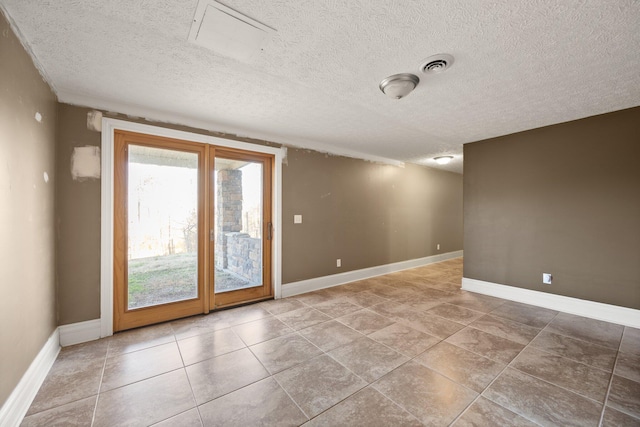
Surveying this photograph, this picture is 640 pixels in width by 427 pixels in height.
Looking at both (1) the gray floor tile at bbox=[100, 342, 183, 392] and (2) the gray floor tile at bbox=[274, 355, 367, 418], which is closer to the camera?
(2) the gray floor tile at bbox=[274, 355, 367, 418]

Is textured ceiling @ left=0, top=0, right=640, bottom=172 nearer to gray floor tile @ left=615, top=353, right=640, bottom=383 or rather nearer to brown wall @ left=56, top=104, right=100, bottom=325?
brown wall @ left=56, top=104, right=100, bottom=325

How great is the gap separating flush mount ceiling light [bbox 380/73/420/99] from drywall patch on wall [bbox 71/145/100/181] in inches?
113

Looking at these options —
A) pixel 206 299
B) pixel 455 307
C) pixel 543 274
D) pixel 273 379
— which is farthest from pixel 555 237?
pixel 206 299

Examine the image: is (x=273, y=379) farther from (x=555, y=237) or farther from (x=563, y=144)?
(x=563, y=144)

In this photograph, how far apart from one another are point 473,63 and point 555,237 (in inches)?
111

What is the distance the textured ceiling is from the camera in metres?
1.48

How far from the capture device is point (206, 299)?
3268 mm

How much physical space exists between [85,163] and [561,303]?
570cm

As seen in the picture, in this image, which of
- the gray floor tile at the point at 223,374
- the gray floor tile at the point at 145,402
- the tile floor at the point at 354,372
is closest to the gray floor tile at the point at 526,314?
the tile floor at the point at 354,372

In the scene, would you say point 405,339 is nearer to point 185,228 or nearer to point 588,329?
point 588,329

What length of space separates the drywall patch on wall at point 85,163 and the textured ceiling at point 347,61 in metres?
0.46

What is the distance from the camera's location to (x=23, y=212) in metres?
1.76

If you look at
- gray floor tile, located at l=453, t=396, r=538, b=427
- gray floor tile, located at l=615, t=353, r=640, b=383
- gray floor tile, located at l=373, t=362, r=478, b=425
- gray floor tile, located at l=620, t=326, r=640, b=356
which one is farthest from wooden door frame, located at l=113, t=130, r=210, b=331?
gray floor tile, located at l=620, t=326, r=640, b=356

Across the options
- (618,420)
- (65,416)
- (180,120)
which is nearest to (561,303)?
(618,420)
